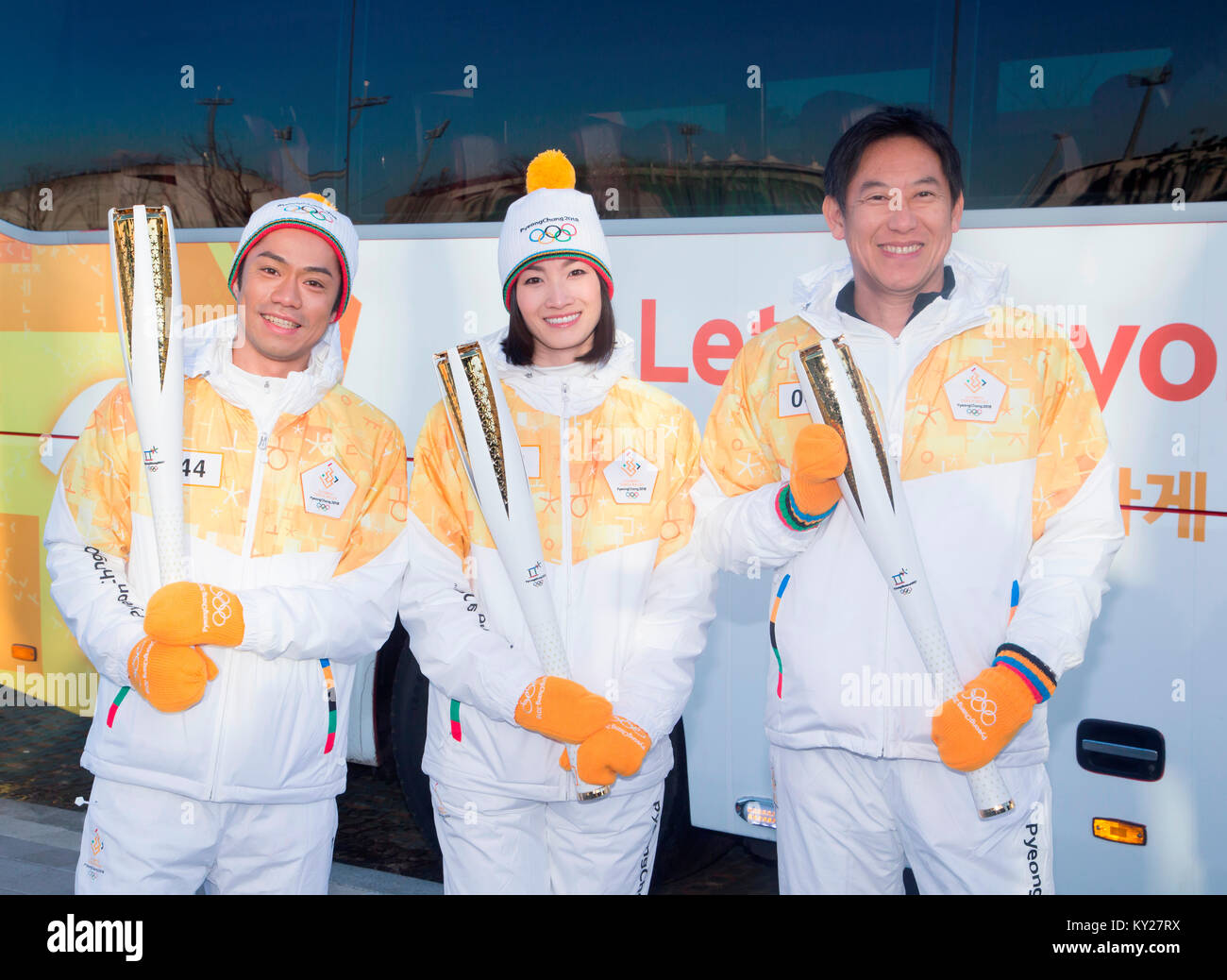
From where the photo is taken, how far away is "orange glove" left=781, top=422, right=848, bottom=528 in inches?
93.0

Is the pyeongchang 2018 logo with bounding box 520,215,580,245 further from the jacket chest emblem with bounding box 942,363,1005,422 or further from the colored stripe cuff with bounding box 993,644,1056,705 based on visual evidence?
the colored stripe cuff with bounding box 993,644,1056,705

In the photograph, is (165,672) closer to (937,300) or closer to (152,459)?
(152,459)

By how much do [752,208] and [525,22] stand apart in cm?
93

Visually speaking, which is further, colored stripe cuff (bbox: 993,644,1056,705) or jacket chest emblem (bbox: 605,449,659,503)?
jacket chest emblem (bbox: 605,449,659,503)

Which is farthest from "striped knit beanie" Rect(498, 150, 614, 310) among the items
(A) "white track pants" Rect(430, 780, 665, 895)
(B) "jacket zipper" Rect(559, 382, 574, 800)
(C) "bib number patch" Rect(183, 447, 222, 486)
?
(A) "white track pants" Rect(430, 780, 665, 895)

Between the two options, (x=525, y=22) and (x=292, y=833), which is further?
(x=525, y=22)

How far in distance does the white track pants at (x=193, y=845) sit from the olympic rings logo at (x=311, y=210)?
1.34 m

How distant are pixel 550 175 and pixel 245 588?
1188 mm

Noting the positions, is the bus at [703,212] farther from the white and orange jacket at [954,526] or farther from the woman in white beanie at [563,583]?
the woman in white beanie at [563,583]

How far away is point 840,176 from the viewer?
2.58 metres

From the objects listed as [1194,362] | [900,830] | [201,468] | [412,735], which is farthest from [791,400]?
[412,735]

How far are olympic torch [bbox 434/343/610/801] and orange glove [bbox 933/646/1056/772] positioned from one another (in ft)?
2.38
